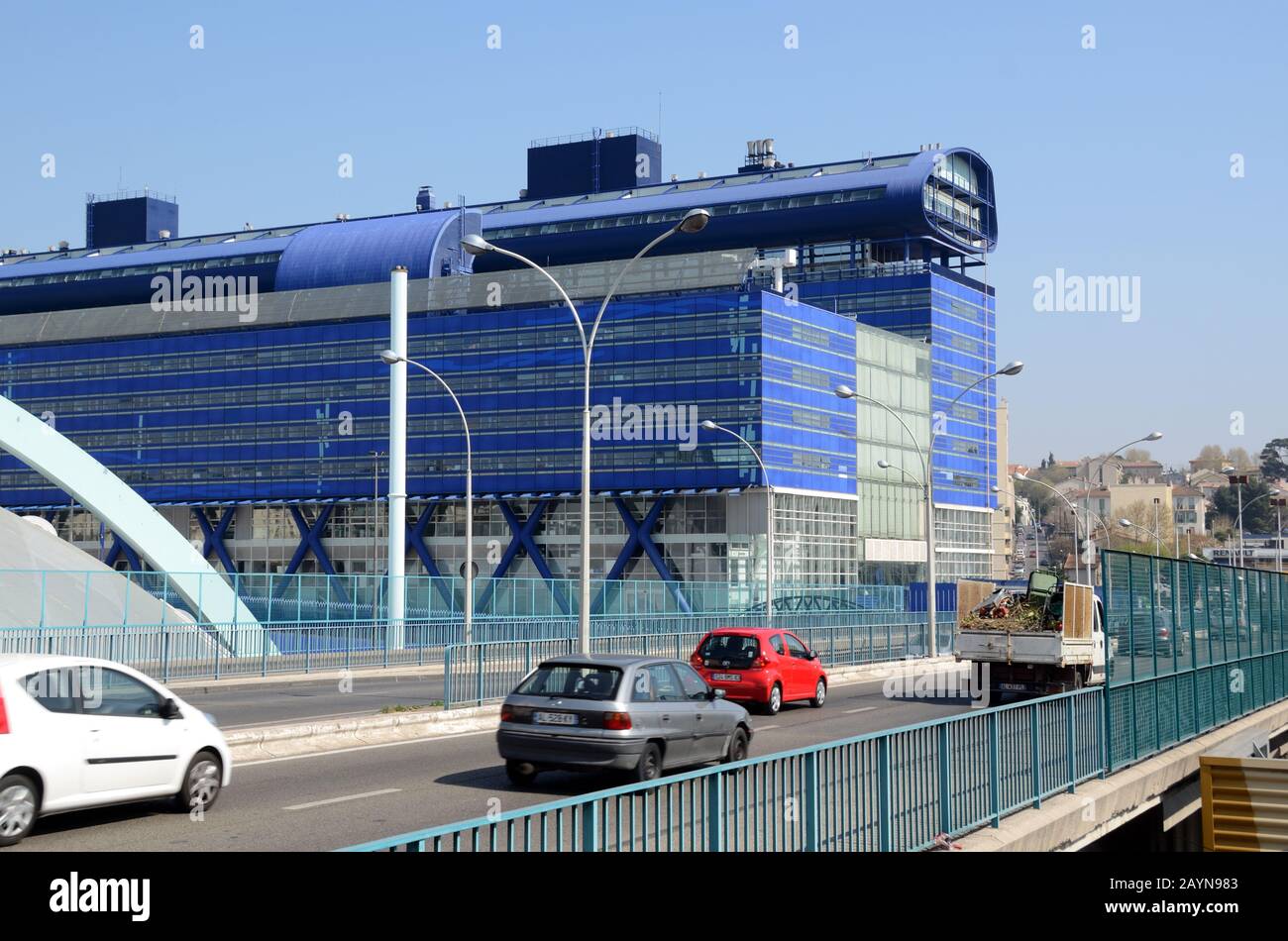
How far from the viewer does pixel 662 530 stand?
94.4 m

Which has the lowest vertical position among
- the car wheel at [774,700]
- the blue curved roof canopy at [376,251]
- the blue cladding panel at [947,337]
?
the car wheel at [774,700]

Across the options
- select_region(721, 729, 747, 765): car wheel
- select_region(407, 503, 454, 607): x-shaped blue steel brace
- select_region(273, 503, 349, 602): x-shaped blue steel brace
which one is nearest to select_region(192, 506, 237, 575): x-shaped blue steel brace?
select_region(273, 503, 349, 602): x-shaped blue steel brace

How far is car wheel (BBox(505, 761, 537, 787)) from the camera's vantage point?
15359 mm

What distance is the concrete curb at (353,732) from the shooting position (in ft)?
59.3

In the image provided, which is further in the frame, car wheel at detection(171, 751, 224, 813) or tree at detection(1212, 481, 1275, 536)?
tree at detection(1212, 481, 1275, 536)

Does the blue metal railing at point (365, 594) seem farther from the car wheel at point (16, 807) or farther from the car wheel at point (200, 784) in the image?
the car wheel at point (16, 807)

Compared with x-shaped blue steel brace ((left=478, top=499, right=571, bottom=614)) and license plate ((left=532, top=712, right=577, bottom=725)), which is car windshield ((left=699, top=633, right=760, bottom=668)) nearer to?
license plate ((left=532, top=712, right=577, bottom=725))

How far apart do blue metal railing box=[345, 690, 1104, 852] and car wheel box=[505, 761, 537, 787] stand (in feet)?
17.5

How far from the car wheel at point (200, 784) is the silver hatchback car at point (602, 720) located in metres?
2.96

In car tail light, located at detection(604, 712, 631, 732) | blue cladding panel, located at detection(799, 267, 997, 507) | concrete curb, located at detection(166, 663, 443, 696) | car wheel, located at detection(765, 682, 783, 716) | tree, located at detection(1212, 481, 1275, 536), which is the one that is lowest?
concrete curb, located at detection(166, 663, 443, 696)

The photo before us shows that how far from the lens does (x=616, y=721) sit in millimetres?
14781

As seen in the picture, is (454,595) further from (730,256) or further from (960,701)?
(730,256)

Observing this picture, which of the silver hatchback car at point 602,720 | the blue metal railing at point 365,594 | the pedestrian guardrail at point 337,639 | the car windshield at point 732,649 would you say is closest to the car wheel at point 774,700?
the car windshield at point 732,649
